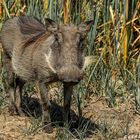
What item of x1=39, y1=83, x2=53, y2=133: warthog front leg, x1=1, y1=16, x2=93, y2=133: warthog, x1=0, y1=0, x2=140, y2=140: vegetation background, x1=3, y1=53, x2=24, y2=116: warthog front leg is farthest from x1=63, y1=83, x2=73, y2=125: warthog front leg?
x1=3, y1=53, x2=24, y2=116: warthog front leg

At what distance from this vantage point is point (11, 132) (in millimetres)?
4707

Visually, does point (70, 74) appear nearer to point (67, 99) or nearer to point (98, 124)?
point (67, 99)

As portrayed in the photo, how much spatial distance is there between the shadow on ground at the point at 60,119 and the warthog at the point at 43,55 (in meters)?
0.13

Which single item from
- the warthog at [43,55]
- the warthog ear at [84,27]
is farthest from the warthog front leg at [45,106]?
the warthog ear at [84,27]

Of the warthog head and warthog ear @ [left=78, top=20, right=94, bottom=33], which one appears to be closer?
the warthog head

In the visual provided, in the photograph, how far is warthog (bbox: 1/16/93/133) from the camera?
4305 millimetres

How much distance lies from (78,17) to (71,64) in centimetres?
188

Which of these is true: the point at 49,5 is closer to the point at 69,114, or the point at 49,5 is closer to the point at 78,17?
the point at 78,17

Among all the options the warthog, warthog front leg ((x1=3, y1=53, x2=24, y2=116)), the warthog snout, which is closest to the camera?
the warthog snout

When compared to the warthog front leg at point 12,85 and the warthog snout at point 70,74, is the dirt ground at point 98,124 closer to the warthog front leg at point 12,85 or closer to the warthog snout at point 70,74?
the warthog front leg at point 12,85

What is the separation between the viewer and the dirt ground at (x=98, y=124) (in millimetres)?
4590

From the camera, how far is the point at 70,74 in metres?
4.17

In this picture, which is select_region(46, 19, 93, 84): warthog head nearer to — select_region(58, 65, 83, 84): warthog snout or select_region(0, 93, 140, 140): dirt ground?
select_region(58, 65, 83, 84): warthog snout

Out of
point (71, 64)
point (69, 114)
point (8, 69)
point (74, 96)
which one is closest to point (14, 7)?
point (8, 69)
